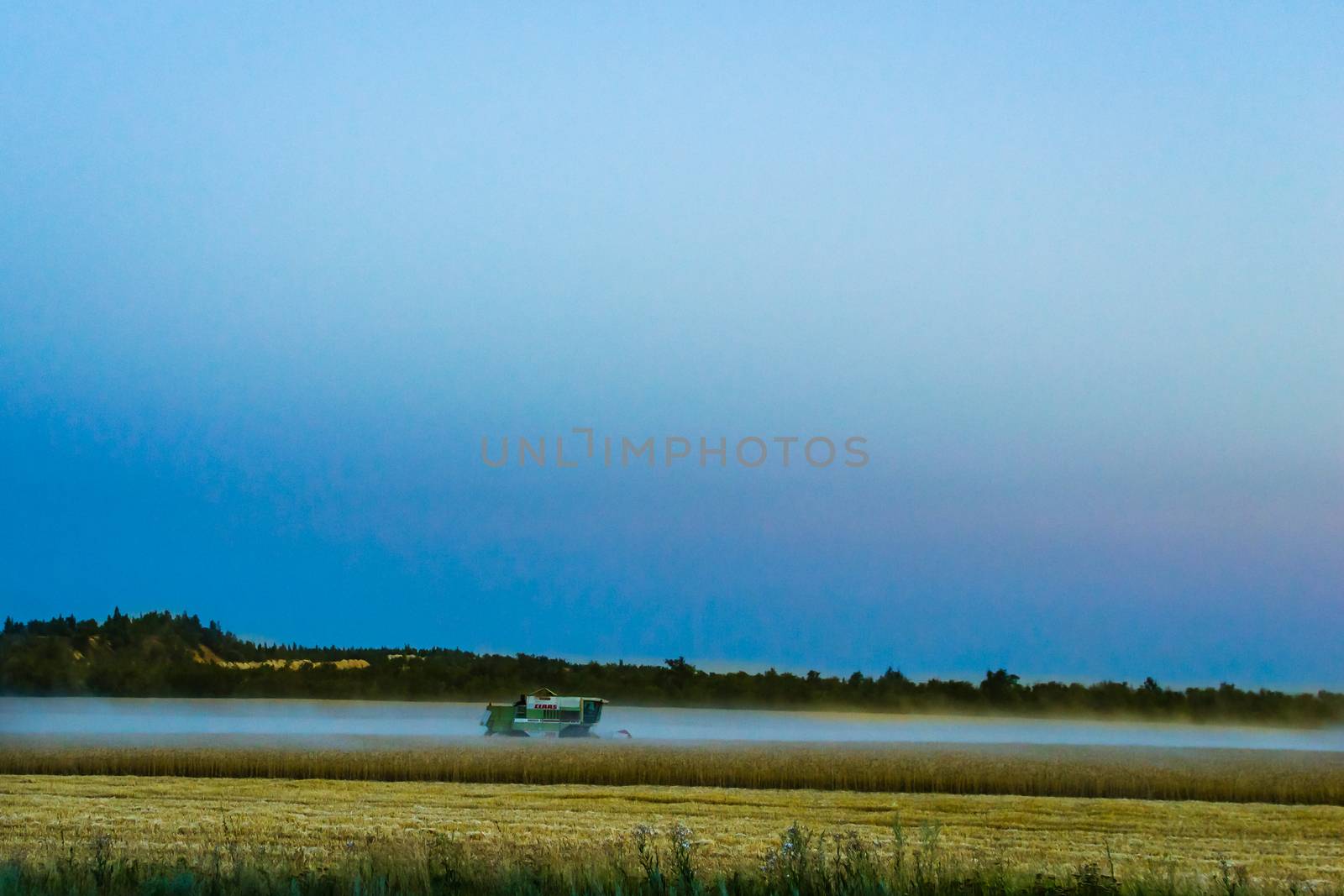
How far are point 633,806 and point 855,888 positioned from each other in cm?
1684

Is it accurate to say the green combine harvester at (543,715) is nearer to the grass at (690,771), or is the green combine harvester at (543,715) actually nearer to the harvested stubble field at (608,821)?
the grass at (690,771)

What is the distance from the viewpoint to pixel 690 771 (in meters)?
32.9

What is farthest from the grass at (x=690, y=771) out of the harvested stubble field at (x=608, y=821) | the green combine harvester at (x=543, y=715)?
the green combine harvester at (x=543, y=715)

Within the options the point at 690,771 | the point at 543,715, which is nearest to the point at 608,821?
the point at 690,771

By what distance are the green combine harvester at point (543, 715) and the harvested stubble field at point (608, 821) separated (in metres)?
15.0

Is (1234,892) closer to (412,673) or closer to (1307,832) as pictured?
(1307,832)

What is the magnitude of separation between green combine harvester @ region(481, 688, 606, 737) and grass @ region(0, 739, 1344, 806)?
8533mm

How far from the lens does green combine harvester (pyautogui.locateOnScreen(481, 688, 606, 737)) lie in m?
45.3

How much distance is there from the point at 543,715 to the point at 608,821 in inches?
978

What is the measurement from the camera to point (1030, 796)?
2978 centimetres

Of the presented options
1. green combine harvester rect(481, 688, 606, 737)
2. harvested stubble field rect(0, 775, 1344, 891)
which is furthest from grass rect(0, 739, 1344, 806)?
green combine harvester rect(481, 688, 606, 737)

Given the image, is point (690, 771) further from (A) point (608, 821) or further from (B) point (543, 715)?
(B) point (543, 715)

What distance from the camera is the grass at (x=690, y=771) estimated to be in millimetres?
31719

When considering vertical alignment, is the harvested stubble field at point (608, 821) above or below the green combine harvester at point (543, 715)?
below
